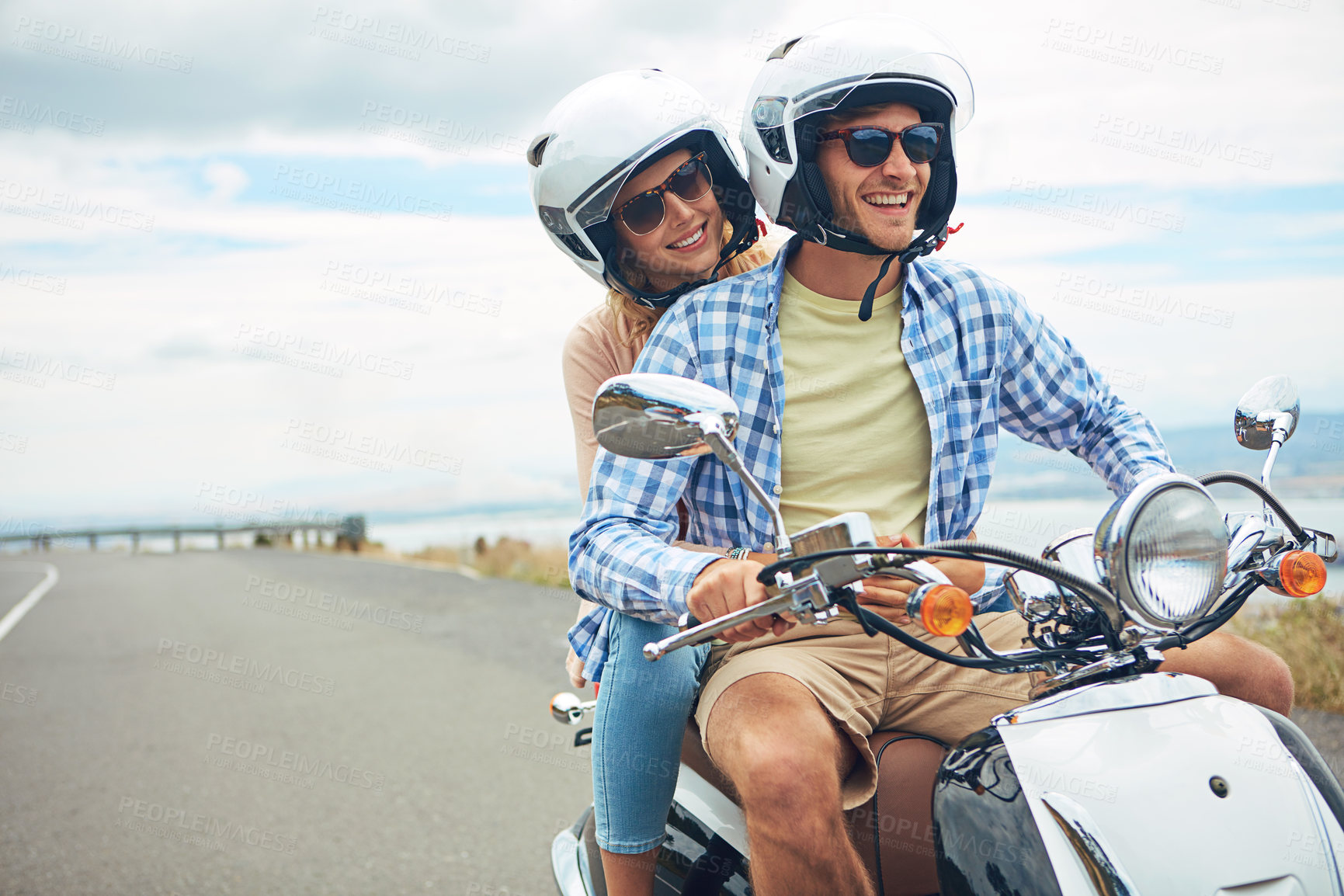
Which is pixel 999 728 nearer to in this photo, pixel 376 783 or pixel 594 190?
pixel 594 190

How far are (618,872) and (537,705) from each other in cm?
398

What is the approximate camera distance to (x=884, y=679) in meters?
1.99

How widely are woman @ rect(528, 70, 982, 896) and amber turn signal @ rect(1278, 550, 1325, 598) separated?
3.37 feet

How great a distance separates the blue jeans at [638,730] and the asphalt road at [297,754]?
5.69 feet

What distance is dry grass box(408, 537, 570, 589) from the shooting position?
11.8 m

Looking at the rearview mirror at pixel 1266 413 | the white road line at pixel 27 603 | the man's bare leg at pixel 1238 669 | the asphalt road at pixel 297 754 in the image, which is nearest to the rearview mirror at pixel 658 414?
the man's bare leg at pixel 1238 669

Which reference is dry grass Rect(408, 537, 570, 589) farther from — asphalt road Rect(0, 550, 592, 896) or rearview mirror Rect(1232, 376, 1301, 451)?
rearview mirror Rect(1232, 376, 1301, 451)

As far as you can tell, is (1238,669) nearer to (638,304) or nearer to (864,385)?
(864,385)

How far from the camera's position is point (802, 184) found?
2299mm

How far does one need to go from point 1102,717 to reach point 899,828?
48 cm

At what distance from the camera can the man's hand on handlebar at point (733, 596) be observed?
154cm

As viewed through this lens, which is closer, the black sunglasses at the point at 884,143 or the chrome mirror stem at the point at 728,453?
the chrome mirror stem at the point at 728,453

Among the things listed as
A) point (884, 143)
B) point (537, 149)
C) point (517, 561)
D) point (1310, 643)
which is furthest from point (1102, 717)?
point (517, 561)

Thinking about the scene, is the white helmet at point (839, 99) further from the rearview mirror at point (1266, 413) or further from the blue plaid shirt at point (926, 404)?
the rearview mirror at point (1266, 413)
